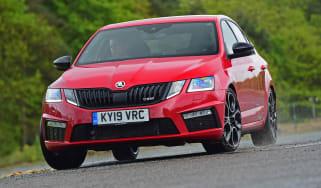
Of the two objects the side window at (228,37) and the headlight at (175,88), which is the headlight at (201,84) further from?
the side window at (228,37)

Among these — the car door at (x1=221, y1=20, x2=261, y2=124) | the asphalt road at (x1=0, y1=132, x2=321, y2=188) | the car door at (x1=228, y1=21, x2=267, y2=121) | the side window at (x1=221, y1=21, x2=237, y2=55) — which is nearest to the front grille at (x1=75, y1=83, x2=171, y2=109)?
the asphalt road at (x1=0, y1=132, x2=321, y2=188)

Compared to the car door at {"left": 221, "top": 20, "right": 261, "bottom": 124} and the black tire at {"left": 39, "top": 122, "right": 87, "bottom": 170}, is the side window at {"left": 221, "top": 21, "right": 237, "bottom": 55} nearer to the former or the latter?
the car door at {"left": 221, "top": 20, "right": 261, "bottom": 124}

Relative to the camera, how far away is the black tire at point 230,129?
30.3ft

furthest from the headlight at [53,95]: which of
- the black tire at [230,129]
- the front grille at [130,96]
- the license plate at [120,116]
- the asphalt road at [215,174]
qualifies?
the black tire at [230,129]

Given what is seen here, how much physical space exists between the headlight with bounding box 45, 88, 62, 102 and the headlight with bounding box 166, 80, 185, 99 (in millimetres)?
1282

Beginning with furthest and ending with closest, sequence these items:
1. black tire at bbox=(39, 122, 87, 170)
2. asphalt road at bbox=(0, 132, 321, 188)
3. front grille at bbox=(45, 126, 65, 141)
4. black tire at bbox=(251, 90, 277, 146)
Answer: black tire at bbox=(251, 90, 277, 146)
black tire at bbox=(39, 122, 87, 170)
front grille at bbox=(45, 126, 65, 141)
asphalt road at bbox=(0, 132, 321, 188)

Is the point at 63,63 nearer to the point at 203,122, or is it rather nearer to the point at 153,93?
the point at 153,93

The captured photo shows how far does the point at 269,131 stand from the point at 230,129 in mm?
2383

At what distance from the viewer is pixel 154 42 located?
10211 mm

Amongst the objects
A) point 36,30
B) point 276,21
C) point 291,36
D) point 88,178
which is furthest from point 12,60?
point 276,21

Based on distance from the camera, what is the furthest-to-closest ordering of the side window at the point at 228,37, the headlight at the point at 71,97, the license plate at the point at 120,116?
1. the side window at the point at 228,37
2. the headlight at the point at 71,97
3. the license plate at the point at 120,116

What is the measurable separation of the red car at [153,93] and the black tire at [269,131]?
1065 mm

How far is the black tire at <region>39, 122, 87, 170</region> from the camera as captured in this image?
9.61m

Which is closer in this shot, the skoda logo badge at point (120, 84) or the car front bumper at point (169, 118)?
the car front bumper at point (169, 118)
